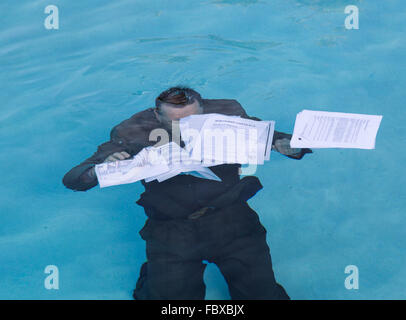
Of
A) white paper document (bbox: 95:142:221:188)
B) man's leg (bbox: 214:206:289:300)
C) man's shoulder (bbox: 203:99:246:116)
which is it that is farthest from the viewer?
man's shoulder (bbox: 203:99:246:116)

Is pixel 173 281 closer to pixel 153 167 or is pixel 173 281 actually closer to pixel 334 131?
pixel 153 167

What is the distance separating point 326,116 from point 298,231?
67 centimetres

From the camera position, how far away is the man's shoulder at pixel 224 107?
2344 millimetres

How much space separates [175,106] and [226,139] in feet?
1.08

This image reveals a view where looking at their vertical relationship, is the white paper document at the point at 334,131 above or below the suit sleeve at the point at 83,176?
above

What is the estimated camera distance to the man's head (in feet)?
7.07

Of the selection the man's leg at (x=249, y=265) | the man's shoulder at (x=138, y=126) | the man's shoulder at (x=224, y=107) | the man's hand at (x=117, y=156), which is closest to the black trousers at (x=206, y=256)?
the man's leg at (x=249, y=265)

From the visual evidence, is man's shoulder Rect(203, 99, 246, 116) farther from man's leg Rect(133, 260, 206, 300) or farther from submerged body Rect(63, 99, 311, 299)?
man's leg Rect(133, 260, 206, 300)

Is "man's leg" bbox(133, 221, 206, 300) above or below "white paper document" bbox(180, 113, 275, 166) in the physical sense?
below

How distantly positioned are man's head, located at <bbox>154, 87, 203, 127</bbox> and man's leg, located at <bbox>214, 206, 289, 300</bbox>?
60 centimetres

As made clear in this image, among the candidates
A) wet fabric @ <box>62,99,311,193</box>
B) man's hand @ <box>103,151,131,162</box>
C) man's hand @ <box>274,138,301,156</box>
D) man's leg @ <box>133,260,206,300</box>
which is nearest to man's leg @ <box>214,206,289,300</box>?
man's leg @ <box>133,260,206,300</box>

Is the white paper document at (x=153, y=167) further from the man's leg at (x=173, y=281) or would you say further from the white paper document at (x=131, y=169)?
the man's leg at (x=173, y=281)

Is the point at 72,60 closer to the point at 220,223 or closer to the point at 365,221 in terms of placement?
the point at 220,223
